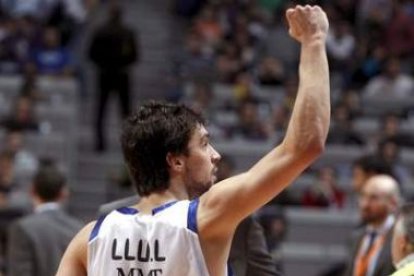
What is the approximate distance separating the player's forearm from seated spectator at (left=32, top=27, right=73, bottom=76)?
13.6m

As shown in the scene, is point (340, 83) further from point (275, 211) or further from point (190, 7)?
point (275, 211)

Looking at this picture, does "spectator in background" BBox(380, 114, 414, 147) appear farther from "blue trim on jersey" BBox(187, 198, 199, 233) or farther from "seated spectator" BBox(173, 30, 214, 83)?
"blue trim on jersey" BBox(187, 198, 199, 233)

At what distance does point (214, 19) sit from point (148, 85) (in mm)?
1322

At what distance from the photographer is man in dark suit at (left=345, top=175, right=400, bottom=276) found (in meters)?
7.61

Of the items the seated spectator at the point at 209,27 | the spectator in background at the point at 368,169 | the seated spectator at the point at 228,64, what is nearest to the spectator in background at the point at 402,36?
the seated spectator at the point at 228,64

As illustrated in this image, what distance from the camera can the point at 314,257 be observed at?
44.9 ft

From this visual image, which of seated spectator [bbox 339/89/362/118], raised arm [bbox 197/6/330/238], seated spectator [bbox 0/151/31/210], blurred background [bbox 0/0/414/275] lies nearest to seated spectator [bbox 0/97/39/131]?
blurred background [bbox 0/0/414/275]

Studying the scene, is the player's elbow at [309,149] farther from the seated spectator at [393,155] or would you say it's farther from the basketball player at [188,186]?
the seated spectator at [393,155]

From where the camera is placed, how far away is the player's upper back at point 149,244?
392 centimetres

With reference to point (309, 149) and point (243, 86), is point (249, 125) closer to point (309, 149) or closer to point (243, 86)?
point (243, 86)

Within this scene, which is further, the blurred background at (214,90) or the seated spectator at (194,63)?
the seated spectator at (194,63)

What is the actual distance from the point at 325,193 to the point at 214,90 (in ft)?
9.79

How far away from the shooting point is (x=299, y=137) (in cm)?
362

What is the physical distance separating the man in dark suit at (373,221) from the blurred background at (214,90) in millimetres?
4227
